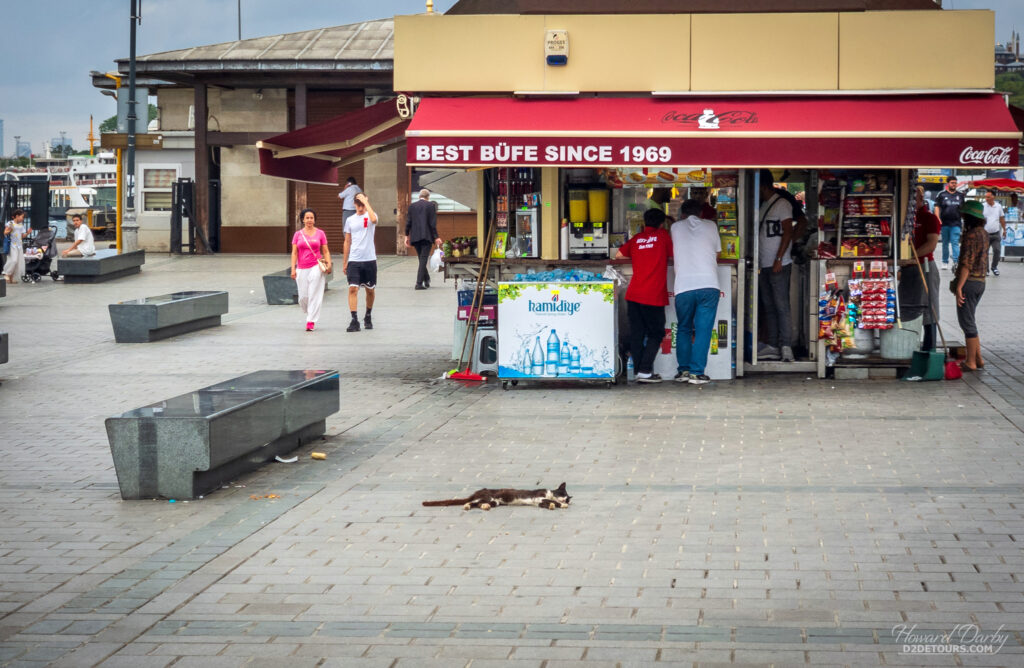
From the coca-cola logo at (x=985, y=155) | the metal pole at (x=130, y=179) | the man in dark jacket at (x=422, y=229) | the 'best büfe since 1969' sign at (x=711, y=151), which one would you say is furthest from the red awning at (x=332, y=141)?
the metal pole at (x=130, y=179)

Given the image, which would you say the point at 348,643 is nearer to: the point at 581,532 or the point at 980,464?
the point at 581,532

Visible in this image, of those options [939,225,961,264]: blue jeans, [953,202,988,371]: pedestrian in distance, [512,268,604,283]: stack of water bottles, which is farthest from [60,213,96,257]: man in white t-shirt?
[953,202,988,371]: pedestrian in distance

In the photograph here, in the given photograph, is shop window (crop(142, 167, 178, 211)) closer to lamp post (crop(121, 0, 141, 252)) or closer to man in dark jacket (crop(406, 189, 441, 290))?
lamp post (crop(121, 0, 141, 252))

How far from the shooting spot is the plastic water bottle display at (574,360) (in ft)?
38.8

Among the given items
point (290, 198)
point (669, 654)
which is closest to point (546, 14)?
point (669, 654)

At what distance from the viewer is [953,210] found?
26.8m

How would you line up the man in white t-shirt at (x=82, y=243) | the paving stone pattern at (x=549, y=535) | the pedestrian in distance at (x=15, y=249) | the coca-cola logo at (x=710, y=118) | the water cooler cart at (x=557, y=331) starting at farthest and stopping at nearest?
the man in white t-shirt at (x=82, y=243), the pedestrian in distance at (x=15, y=249), the water cooler cart at (x=557, y=331), the coca-cola logo at (x=710, y=118), the paving stone pattern at (x=549, y=535)

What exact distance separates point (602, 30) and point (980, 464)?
578 cm

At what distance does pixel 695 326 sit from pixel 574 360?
1.24 metres

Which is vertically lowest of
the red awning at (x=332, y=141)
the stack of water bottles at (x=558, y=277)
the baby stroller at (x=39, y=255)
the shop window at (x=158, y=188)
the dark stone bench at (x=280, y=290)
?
the dark stone bench at (x=280, y=290)

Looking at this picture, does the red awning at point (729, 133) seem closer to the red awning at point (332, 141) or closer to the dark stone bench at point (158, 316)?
the red awning at point (332, 141)

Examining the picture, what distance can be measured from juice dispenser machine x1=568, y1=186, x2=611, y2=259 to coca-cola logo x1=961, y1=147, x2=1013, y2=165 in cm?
336

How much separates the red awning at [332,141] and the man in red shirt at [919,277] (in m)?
5.27

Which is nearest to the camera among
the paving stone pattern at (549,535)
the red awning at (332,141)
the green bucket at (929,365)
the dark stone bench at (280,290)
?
the paving stone pattern at (549,535)
